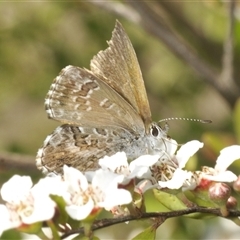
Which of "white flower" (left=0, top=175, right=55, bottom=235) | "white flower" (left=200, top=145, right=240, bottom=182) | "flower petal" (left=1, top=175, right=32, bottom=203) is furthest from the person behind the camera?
"white flower" (left=200, top=145, right=240, bottom=182)

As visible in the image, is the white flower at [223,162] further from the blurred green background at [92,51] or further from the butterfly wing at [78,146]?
the blurred green background at [92,51]

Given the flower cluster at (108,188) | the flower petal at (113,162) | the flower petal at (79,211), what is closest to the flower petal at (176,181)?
the flower cluster at (108,188)

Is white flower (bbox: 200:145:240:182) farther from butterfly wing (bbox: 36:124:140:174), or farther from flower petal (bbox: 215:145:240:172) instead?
butterfly wing (bbox: 36:124:140:174)

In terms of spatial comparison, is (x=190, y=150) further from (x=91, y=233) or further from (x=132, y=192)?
(x=91, y=233)

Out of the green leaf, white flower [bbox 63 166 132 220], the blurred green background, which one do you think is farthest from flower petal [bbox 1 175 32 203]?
the blurred green background

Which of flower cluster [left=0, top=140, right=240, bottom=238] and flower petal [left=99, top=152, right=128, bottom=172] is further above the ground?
Result: flower petal [left=99, top=152, right=128, bottom=172]

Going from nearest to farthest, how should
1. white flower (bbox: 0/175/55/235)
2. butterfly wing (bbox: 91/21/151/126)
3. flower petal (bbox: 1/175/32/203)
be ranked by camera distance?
white flower (bbox: 0/175/55/235)
flower petal (bbox: 1/175/32/203)
butterfly wing (bbox: 91/21/151/126)
